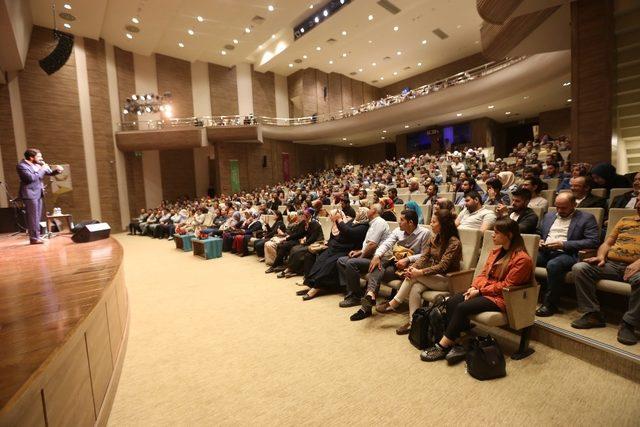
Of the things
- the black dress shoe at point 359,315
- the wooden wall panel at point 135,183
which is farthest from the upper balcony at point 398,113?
the black dress shoe at point 359,315

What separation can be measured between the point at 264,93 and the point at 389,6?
8290mm

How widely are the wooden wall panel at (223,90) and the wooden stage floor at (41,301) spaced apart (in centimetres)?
1460

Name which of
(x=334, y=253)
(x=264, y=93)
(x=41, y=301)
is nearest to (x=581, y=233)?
(x=334, y=253)

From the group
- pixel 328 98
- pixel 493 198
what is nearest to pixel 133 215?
pixel 328 98

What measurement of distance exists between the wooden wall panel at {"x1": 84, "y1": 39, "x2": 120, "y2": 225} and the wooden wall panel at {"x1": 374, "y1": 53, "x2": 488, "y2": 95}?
1570 centimetres

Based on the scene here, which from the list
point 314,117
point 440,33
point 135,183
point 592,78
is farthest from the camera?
point 314,117

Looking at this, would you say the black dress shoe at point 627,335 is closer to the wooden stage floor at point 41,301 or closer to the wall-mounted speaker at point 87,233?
the wooden stage floor at point 41,301

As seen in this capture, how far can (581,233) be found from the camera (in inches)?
106

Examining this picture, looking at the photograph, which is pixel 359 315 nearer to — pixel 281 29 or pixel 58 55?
pixel 58 55

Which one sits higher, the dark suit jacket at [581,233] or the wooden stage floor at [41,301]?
the dark suit jacket at [581,233]

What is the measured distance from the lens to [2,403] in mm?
913

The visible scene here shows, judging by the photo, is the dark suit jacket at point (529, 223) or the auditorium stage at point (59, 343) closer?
the auditorium stage at point (59, 343)

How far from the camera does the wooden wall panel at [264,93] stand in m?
18.1

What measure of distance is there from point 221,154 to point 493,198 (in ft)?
45.5
